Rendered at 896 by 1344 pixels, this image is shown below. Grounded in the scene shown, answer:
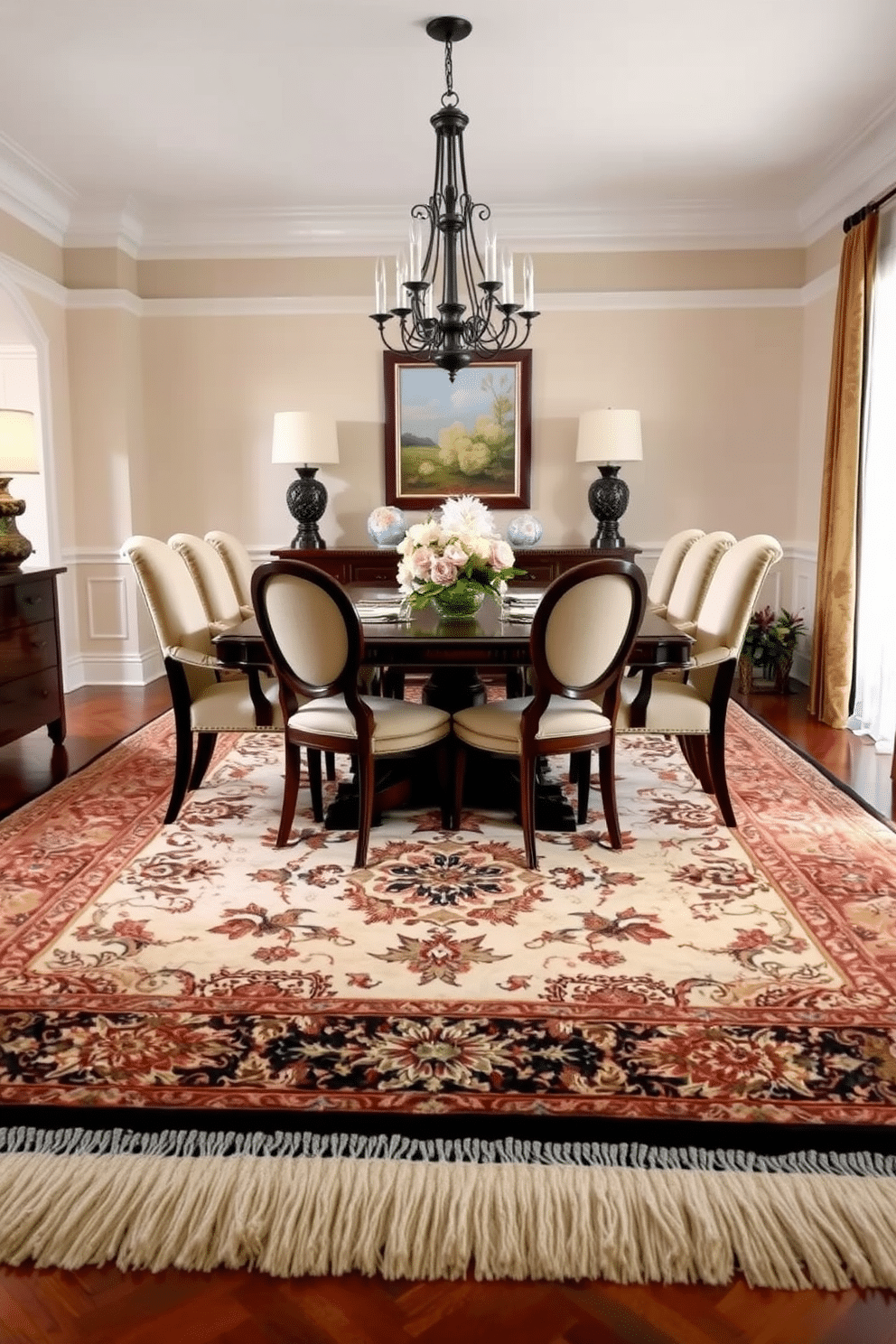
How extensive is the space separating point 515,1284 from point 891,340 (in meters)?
4.67

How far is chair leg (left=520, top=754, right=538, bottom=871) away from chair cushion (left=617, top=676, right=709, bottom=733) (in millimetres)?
465

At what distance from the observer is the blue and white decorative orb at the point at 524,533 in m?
6.34

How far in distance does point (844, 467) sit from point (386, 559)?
2.64 meters

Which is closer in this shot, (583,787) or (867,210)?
(583,787)

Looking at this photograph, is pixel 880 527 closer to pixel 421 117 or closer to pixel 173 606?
pixel 421 117

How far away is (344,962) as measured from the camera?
254 centimetres

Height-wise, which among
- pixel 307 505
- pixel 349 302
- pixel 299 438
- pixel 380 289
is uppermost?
pixel 349 302

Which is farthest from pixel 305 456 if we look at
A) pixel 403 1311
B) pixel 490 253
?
pixel 403 1311

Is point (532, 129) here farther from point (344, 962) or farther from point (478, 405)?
point (344, 962)

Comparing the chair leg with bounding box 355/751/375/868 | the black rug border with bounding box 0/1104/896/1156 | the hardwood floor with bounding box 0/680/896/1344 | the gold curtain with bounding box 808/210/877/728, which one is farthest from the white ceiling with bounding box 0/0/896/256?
the hardwood floor with bounding box 0/680/896/1344

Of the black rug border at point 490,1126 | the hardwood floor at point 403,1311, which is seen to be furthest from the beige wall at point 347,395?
the hardwood floor at point 403,1311

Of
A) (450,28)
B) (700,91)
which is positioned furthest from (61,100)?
(700,91)

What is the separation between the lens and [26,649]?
4.50m

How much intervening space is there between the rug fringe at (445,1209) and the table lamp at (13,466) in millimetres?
3224
